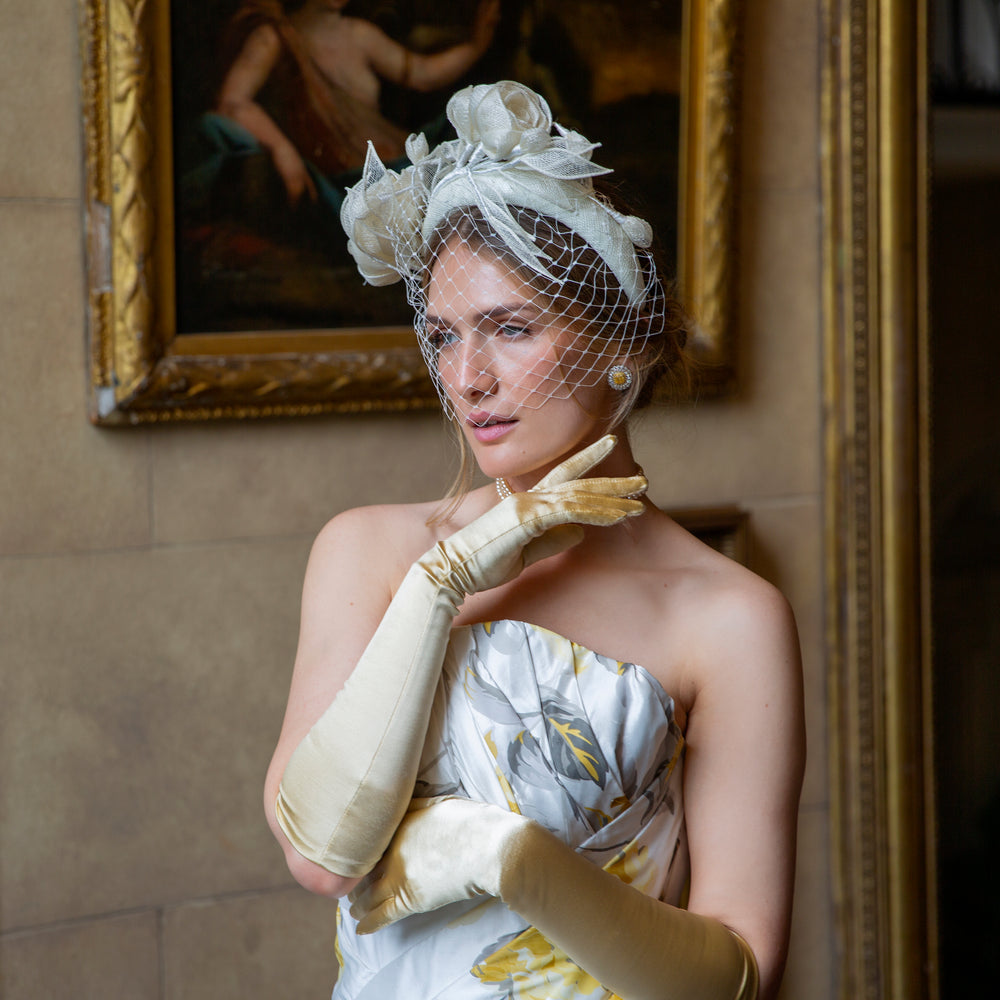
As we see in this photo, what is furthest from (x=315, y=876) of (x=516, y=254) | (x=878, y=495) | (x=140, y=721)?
(x=878, y=495)

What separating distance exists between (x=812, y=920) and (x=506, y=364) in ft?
7.40

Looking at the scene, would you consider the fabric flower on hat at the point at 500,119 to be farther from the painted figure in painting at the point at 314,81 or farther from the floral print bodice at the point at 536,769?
the painted figure in painting at the point at 314,81

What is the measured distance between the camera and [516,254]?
1379 millimetres

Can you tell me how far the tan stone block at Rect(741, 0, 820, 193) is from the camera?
2.81 m

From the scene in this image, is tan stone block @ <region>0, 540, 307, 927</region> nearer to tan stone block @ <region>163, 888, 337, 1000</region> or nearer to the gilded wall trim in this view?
tan stone block @ <region>163, 888, 337, 1000</region>

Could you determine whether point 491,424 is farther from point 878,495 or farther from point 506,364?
point 878,495

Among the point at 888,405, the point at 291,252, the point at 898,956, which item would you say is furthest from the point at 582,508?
the point at 898,956

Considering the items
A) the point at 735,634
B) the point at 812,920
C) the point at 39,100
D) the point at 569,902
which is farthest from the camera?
the point at 812,920

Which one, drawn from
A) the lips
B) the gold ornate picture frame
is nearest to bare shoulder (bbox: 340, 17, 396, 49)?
the gold ornate picture frame

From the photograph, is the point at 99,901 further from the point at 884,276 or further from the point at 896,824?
the point at 884,276

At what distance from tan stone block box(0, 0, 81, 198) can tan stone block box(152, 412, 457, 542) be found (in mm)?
554

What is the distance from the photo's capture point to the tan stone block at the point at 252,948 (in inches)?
96.6

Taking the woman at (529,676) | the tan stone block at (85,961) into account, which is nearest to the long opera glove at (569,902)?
the woman at (529,676)

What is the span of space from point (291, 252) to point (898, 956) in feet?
7.81
